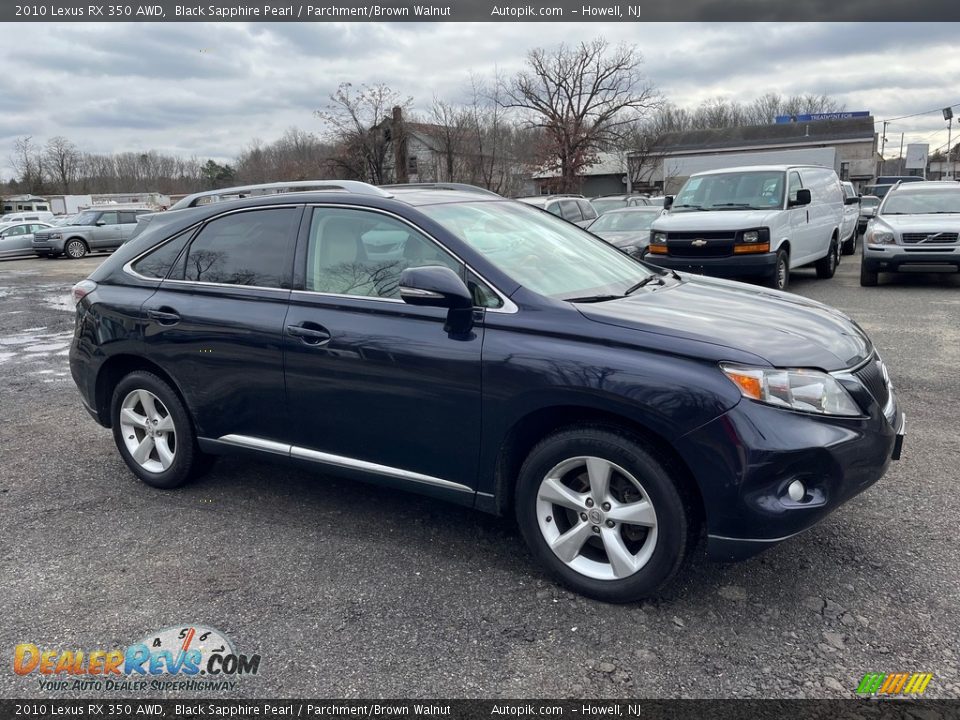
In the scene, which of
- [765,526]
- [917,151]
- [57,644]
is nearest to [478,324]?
[765,526]

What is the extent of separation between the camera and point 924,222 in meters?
11.5

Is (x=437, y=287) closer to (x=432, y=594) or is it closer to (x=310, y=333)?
(x=310, y=333)

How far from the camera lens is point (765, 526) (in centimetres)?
279

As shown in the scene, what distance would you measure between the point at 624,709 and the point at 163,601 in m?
2.02

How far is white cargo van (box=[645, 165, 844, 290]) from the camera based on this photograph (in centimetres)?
1054

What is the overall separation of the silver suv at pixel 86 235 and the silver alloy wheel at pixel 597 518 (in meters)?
25.6

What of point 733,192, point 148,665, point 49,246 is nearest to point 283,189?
point 148,665

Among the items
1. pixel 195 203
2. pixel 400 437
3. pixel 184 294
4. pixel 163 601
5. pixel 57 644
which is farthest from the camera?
pixel 195 203

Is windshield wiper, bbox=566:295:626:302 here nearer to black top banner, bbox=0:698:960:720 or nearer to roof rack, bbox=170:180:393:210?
roof rack, bbox=170:180:393:210

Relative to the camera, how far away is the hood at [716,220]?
10570mm

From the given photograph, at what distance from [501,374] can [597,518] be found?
729 millimetres

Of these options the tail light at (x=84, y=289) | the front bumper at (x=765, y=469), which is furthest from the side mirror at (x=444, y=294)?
the tail light at (x=84, y=289)

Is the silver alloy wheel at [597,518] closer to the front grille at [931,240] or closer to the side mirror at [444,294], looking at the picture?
the side mirror at [444,294]

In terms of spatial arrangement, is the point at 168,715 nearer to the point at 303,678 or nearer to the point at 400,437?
the point at 303,678
